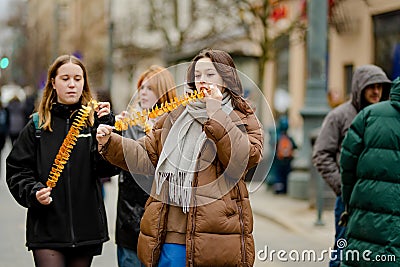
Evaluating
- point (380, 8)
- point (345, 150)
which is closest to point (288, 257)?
point (345, 150)

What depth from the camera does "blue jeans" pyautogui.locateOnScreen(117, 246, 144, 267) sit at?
5.70m

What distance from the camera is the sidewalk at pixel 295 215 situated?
34.0 feet

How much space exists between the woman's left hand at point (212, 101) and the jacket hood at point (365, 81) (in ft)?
8.66

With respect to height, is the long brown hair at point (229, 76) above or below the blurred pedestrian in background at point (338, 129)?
above

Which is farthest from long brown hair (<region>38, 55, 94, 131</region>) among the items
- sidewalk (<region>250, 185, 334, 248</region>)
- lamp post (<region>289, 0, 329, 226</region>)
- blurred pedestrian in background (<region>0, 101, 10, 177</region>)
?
blurred pedestrian in background (<region>0, 101, 10, 177</region>)

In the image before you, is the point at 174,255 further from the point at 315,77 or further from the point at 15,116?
the point at 15,116

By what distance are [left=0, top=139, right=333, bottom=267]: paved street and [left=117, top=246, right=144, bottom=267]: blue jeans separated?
98.3 inches

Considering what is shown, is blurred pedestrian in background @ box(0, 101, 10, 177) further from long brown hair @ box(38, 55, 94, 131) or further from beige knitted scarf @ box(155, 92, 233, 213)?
beige knitted scarf @ box(155, 92, 233, 213)

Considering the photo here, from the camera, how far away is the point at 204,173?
4.10 metres

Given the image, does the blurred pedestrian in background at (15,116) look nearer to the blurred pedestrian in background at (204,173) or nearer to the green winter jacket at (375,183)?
the green winter jacket at (375,183)

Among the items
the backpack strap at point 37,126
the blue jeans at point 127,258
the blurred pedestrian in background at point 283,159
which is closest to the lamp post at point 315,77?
the blurred pedestrian in background at point 283,159

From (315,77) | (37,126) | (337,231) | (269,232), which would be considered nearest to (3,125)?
(315,77)

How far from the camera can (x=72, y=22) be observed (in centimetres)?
6981

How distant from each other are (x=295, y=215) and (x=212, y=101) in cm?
811
